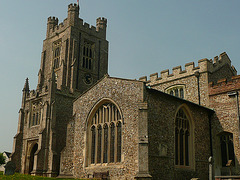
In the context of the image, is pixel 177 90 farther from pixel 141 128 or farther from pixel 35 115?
pixel 35 115

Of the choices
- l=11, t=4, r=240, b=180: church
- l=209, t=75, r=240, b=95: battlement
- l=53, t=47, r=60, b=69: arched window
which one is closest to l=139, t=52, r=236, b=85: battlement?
l=11, t=4, r=240, b=180: church

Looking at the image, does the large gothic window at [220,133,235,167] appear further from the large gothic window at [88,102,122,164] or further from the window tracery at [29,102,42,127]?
the window tracery at [29,102,42,127]

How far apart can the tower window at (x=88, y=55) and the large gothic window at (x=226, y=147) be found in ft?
87.8

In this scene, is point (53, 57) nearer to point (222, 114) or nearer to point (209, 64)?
point (209, 64)

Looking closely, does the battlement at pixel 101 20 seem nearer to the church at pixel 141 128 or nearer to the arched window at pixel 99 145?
the church at pixel 141 128

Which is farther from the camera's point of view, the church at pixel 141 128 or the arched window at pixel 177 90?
the arched window at pixel 177 90

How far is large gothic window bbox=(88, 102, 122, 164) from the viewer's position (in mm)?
19703

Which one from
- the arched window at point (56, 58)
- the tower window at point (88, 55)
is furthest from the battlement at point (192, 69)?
the arched window at point (56, 58)

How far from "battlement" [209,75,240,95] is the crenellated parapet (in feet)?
86.8

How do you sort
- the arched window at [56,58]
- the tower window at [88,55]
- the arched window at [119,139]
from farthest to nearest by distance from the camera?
the tower window at [88,55] → the arched window at [56,58] → the arched window at [119,139]

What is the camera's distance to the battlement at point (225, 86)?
2379cm

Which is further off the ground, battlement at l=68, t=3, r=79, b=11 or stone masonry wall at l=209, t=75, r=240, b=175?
battlement at l=68, t=3, r=79, b=11

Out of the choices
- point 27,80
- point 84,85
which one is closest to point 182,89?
point 84,85

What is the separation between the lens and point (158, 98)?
19594 mm
